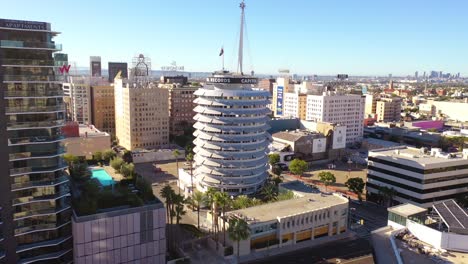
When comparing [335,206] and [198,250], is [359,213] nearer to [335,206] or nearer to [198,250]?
[335,206]

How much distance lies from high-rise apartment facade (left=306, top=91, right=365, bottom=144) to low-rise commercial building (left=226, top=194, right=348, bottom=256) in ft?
335

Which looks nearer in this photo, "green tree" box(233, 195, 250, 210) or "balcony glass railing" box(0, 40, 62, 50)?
"balcony glass railing" box(0, 40, 62, 50)

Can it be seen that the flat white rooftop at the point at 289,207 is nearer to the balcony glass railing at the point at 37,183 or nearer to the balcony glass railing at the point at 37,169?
the balcony glass railing at the point at 37,183

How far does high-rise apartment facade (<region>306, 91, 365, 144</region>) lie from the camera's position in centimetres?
19188

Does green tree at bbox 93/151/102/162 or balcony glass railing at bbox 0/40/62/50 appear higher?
balcony glass railing at bbox 0/40/62/50

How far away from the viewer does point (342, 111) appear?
19512 centimetres

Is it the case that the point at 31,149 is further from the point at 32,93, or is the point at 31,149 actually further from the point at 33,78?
the point at 33,78

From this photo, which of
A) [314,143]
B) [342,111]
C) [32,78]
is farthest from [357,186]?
[342,111]

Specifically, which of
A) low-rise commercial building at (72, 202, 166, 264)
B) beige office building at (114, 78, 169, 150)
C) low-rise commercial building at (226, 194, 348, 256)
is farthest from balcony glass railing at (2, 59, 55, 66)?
beige office building at (114, 78, 169, 150)

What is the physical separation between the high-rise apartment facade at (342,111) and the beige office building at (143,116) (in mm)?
73156

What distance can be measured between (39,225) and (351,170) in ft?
376

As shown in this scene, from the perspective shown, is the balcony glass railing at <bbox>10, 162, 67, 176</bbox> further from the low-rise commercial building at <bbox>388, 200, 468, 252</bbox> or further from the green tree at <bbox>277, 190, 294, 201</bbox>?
the low-rise commercial building at <bbox>388, 200, 468, 252</bbox>

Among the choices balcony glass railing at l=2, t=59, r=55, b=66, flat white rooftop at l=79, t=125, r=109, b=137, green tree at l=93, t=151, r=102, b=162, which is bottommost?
green tree at l=93, t=151, r=102, b=162

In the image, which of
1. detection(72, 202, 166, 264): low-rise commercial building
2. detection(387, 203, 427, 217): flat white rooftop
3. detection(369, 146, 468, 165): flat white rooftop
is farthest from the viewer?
detection(369, 146, 468, 165): flat white rooftop
